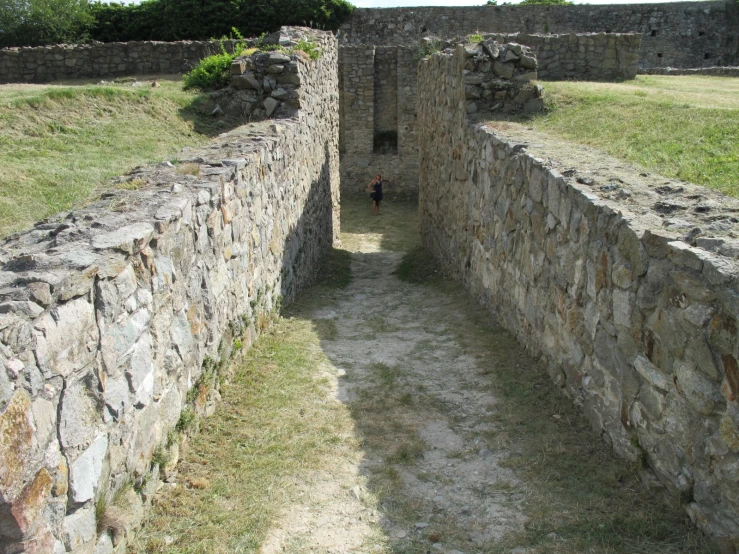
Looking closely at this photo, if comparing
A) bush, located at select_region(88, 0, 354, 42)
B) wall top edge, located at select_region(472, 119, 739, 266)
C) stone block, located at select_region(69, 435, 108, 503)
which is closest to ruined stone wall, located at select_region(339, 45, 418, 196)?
bush, located at select_region(88, 0, 354, 42)

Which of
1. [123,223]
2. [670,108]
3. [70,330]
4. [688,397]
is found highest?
[670,108]

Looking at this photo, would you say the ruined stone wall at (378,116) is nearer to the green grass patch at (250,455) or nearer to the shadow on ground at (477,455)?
the shadow on ground at (477,455)

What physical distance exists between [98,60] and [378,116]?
9.45 metres

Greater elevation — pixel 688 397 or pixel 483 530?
pixel 688 397

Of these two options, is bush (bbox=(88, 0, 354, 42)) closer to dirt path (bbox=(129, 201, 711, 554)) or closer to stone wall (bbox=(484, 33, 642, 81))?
stone wall (bbox=(484, 33, 642, 81))

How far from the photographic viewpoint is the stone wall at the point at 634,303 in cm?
332

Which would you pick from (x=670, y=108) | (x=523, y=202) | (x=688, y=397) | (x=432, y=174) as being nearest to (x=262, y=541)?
(x=688, y=397)

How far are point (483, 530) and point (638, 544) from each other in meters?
0.80

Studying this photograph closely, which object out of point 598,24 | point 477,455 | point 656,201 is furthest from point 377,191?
point 477,455

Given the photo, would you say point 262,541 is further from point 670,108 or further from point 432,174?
point 432,174

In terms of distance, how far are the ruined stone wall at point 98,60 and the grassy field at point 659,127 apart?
8.51 m

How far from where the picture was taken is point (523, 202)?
6.57 m

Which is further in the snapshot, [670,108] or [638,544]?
[670,108]

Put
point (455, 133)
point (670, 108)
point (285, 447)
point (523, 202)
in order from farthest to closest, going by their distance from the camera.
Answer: point (455, 133), point (670, 108), point (523, 202), point (285, 447)
